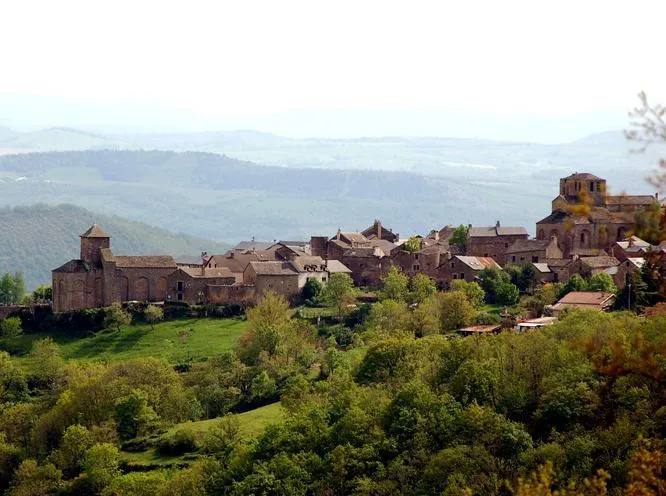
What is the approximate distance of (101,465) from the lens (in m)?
64.0

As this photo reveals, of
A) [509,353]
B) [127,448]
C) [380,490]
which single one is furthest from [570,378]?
[127,448]

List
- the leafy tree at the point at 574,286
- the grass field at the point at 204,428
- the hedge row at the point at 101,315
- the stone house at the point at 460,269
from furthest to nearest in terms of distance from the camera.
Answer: the stone house at the point at 460,269, the hedge row at the point at 101,315, the leafy tree at the point at 574,286, the grass field at the point at 204,428

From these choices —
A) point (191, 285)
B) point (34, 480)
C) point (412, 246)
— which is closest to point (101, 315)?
point (191, 285)

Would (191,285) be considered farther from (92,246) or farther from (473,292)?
(473,292)

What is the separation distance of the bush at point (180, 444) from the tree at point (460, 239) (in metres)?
35.3

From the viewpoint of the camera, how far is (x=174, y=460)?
214 ft

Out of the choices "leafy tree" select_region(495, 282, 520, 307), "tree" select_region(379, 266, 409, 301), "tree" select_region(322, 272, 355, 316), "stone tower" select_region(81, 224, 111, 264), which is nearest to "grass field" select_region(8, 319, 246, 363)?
"stone tower" select_region(81, 224, 111, 264)

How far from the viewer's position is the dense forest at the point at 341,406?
52469 mm

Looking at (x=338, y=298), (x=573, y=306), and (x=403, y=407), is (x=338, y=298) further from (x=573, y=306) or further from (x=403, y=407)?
(x=403, y=407)

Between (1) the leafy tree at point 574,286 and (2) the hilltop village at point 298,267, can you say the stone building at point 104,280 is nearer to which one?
(2) the hilltop village at point 298,267

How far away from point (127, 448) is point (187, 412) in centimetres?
464

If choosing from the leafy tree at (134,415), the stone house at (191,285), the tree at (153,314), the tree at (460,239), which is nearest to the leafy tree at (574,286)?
the tree at (460,239)

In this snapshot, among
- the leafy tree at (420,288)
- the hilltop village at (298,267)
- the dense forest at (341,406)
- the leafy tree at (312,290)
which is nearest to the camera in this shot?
the dense forest at (341,406)

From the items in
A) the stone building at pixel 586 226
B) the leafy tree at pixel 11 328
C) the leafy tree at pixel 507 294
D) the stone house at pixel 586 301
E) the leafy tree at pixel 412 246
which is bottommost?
the leafy tree at pixel 11 328
